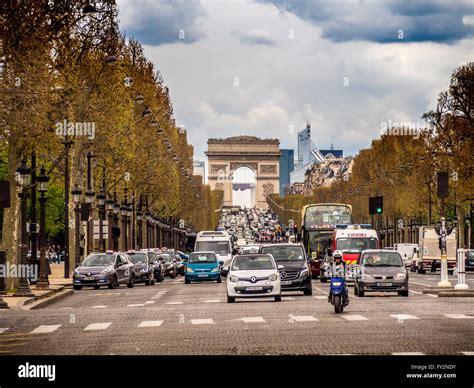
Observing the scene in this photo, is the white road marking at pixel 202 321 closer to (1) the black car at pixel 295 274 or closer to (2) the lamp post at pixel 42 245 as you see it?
(1) the black car at pixel 295 274

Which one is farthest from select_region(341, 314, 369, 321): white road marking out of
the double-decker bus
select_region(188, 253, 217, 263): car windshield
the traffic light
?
the double-decker bus

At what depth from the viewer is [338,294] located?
104 ft

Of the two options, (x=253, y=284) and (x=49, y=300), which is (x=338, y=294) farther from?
(x=49, y=300)

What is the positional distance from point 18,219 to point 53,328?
69.3ft

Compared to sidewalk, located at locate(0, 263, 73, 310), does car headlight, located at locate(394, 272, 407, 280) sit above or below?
above

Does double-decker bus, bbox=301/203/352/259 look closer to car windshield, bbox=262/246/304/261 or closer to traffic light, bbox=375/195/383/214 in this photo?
traffic light, bbox=375/195/383/214

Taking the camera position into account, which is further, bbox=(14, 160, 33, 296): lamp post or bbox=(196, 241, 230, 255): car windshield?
bbox=(196, 241, 230, 255): car windshield

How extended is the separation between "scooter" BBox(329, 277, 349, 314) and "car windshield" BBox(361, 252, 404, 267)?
36.2 ft

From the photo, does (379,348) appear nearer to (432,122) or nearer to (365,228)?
(365,228)

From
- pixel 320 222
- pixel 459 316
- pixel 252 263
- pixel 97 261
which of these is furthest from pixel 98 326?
pixel 320 222

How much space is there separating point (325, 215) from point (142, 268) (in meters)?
14.3

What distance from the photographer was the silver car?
54.3 m

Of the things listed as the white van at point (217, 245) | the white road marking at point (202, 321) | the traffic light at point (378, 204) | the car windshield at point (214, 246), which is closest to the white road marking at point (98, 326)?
the white road marking at point (202, 321)

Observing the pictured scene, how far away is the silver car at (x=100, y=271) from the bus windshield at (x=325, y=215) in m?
16.8
